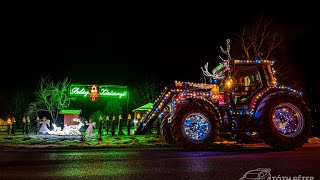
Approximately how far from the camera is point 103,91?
42719 mm

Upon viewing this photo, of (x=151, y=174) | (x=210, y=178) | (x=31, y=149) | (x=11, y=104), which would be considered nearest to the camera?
(x=210, y=178)

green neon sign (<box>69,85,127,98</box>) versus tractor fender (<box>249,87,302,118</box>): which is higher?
green neon sign (<box>69,85,127,98</box>)

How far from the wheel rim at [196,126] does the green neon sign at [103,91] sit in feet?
108

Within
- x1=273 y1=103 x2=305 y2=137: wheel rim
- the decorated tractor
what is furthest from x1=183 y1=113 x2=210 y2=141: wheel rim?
x1=273 y1=103 x2=305 y2=137: wheel rim

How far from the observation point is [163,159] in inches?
328

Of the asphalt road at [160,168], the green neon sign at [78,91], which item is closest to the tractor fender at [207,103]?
the asphalt road at [160,168]

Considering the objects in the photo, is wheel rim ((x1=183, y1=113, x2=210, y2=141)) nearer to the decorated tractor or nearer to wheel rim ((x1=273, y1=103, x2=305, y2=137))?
the decorated tractor

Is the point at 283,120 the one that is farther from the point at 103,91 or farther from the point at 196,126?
the point at 103,91

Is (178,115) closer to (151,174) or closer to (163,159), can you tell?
(163,159)

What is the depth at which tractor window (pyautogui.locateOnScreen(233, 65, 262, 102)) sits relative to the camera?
11.4 metres

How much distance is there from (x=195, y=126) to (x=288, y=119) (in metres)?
3.32

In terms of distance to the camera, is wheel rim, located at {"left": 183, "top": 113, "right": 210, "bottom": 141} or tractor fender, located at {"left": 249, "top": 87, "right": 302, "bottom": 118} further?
tractor fender, located at {"left": 249, "top": 87, "right": 302, "bottom": 118}

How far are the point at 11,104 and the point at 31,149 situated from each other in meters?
46.8

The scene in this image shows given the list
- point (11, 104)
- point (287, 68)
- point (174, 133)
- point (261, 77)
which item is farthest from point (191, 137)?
point (11, 104)
